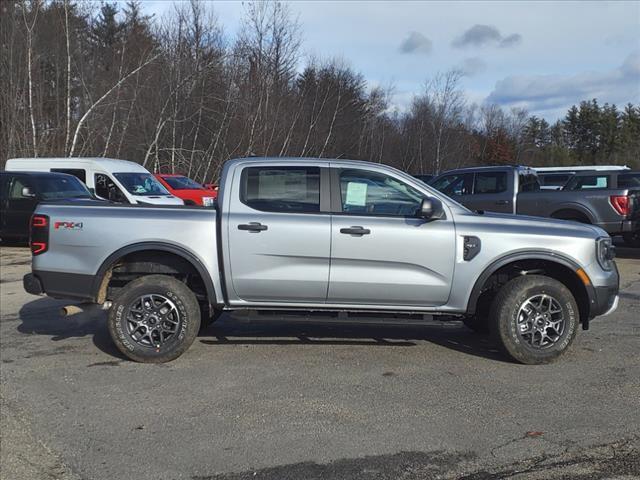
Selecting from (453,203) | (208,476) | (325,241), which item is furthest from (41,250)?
(453,203)

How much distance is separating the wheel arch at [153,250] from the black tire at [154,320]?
7.3 inches

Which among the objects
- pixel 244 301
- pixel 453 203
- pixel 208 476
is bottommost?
pixel 208 476

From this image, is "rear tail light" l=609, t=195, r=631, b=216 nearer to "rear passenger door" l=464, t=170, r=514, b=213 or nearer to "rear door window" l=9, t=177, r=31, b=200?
"rear passenger door" l=464, t=170, r=514, b=213

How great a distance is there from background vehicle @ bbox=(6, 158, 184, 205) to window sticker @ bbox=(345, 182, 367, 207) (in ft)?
35.7

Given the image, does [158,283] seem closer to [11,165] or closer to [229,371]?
[229,371]

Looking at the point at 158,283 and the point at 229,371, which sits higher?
the point at 158,283

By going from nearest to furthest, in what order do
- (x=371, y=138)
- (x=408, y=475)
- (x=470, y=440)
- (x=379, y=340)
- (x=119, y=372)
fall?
(x=408, y=475), (x=470, y=440), (x=119, y=372), (x=379, y=340), (x=371, y=138)

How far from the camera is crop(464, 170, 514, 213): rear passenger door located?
12750mm

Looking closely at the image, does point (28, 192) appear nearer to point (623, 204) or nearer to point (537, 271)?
point (537, 271)

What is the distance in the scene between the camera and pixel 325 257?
5.60 m

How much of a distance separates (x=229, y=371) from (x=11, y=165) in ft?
46.6

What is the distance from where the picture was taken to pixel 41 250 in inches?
229

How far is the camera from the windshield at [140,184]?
15.9 m

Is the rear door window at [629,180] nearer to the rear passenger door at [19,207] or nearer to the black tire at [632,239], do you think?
the black tire at [632,239]
